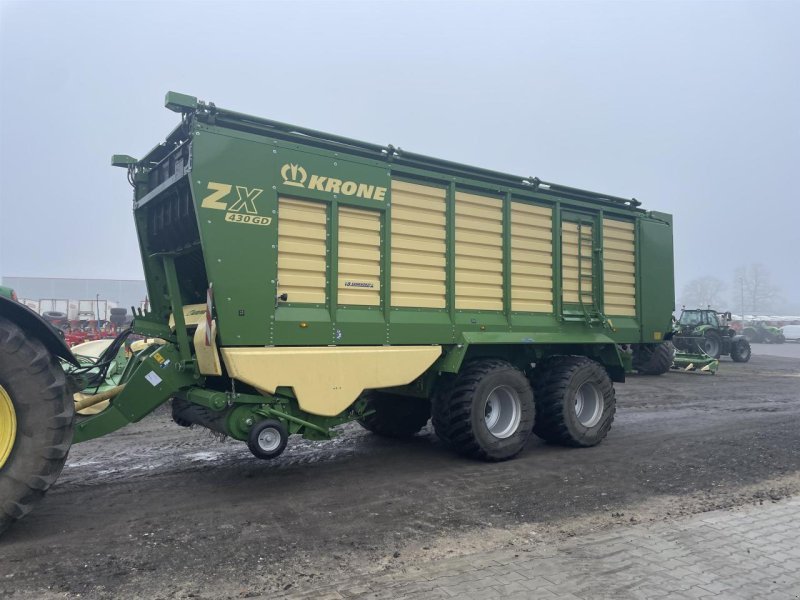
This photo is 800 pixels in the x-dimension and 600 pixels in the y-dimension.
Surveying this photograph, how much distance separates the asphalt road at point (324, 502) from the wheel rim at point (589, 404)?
0.38 meters

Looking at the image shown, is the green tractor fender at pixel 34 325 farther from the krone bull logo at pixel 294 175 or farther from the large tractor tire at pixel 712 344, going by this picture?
the large tractor tire at pixel 712 344

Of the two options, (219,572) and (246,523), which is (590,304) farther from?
(219,572)

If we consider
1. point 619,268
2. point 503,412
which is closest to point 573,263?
point 619,268

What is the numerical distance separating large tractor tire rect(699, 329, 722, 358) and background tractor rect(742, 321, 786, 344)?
90.6 ft

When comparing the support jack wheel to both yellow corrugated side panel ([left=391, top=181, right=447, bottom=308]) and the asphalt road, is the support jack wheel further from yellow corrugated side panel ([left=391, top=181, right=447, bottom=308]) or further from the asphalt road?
yellow corrugated side panel ([left=391, top=181, right=447, bottom=308])

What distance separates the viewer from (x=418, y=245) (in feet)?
19.5

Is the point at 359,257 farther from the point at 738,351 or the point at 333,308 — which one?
the point at 738,351

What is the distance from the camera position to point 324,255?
534 cm

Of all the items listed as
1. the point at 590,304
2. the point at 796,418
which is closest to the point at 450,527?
the point at 590,304

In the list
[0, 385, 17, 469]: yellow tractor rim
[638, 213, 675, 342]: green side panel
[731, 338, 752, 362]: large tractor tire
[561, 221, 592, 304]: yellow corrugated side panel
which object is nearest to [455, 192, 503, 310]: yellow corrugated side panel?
[561, 221, 592, 304]: yellow corrugated side panel

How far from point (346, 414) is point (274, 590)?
7.81 feet

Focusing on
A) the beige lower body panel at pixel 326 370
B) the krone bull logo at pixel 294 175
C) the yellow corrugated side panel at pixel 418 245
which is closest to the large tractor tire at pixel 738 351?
the yellow corrugated side panel at pixel 418 245

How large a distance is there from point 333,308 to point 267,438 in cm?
131

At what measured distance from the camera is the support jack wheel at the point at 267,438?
15.6 feet
